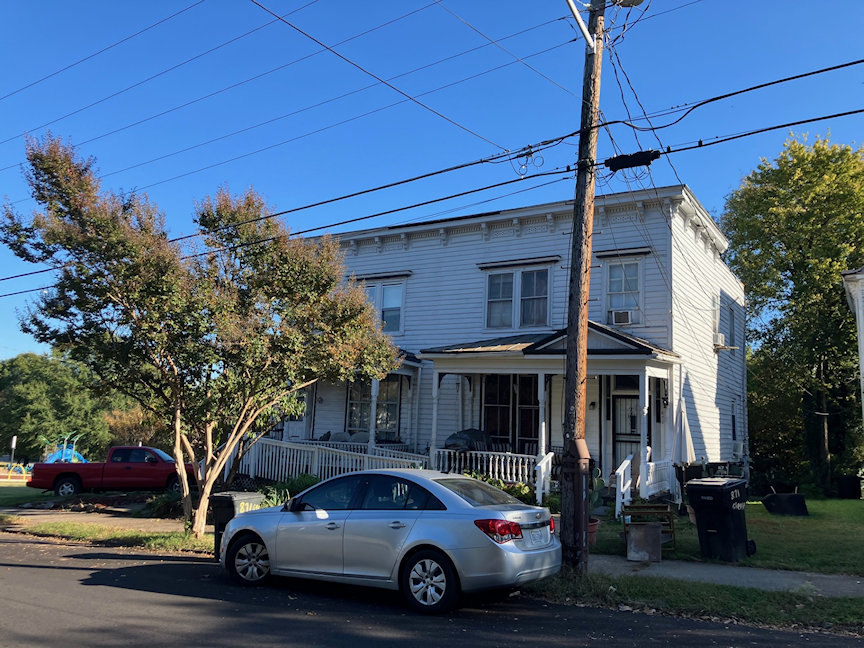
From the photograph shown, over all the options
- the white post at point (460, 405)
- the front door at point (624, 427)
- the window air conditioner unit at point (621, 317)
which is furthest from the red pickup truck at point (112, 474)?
the window air conditioner unit at point (621, 317)

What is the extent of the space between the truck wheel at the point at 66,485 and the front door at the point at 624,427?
48.7ft

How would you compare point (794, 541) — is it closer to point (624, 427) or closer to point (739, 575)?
point (739, 575)

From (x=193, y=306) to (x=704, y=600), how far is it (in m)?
8.28

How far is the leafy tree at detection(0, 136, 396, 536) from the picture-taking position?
10.6m

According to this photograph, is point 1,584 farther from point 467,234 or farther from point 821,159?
point 821,159

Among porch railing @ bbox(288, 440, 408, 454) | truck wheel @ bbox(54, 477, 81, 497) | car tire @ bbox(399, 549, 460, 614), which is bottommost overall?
truck wheel @ bbox(54, 477, 81, 497)

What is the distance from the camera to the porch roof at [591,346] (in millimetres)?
14586

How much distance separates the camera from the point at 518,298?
18281 millimetres

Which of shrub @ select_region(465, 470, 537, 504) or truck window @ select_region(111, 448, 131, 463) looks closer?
shrub @ select_region(465, 470, 537, 504)

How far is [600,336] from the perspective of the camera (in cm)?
1528

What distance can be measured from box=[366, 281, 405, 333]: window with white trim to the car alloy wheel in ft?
40.9

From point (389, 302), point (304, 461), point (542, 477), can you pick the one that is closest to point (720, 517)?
point (542, 477)

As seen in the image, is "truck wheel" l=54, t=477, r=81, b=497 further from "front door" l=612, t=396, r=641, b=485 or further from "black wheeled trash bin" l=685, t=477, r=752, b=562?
"black wheeled trash bin" l=685, t=477, r=752, b=562

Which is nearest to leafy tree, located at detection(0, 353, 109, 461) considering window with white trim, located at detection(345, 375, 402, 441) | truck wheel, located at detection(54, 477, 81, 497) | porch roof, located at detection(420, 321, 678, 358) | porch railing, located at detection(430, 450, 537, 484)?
truck wheel, located at detection(54, 477, 81, 497)
